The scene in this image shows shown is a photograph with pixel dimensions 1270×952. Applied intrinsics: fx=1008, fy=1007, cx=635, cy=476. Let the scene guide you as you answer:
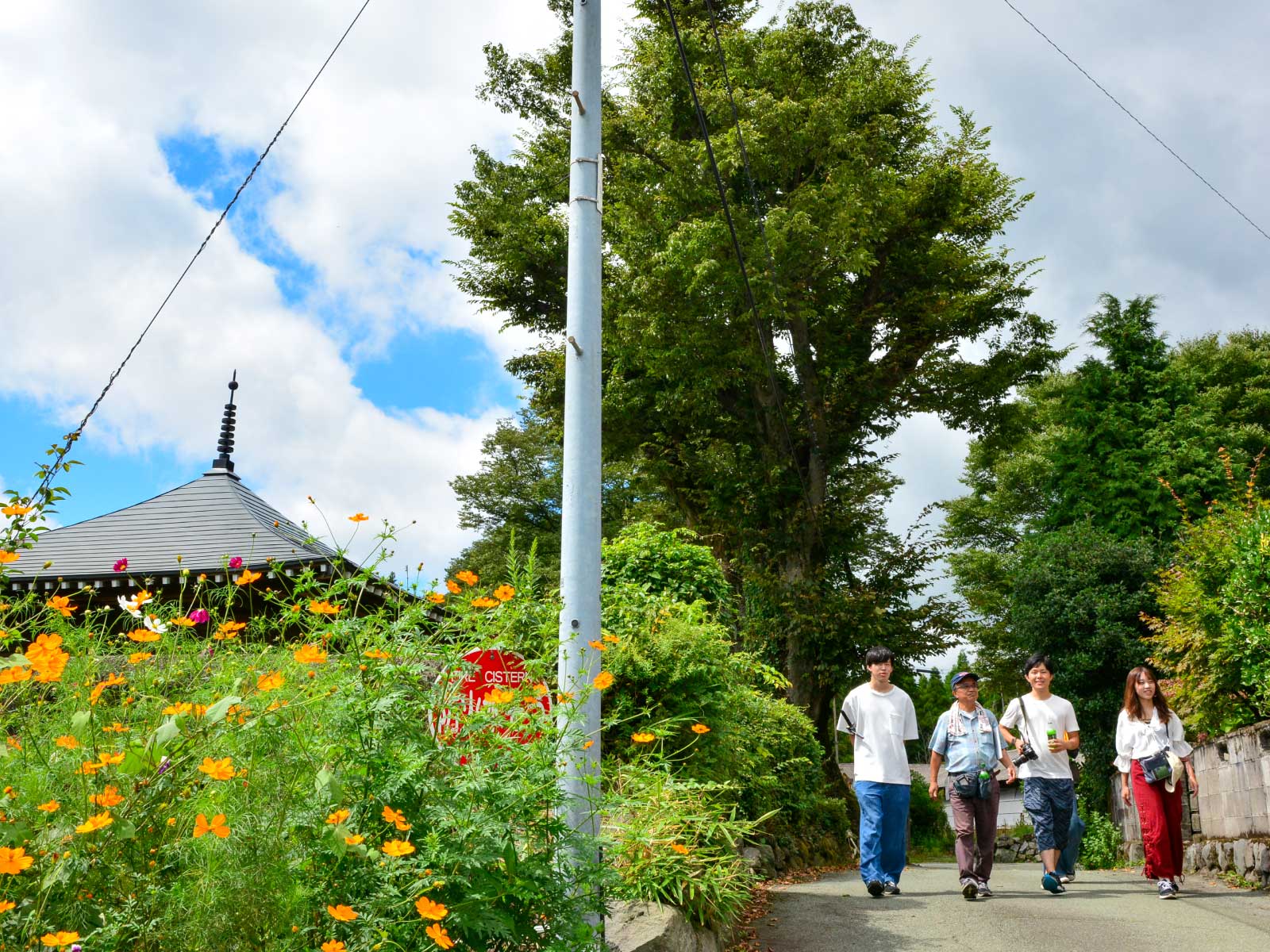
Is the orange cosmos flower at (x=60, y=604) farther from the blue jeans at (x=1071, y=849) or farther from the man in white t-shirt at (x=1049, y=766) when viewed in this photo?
the blue jeans at (x=1071, y=849)

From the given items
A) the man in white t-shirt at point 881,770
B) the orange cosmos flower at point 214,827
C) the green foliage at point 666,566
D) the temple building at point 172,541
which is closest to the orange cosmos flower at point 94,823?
the orange cosmos flower at point 214,827

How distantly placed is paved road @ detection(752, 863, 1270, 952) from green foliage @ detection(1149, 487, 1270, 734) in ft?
7.83

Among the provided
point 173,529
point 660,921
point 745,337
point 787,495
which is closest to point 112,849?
point 660,921

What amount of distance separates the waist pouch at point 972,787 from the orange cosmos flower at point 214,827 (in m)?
6.28

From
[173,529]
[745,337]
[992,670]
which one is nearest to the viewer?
[173,529]

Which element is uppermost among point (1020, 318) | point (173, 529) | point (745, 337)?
point (1020, 318)

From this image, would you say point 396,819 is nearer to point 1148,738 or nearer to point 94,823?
point 94,823

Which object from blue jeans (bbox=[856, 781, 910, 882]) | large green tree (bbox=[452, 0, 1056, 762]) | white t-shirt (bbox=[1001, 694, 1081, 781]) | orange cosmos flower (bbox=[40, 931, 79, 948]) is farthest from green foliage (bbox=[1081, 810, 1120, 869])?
orange cosmos flower (bbox=[40, 931, 79, 948])

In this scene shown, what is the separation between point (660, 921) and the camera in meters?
4.19

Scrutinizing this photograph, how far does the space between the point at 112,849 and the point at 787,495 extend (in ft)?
56.4

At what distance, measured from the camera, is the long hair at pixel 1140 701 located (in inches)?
319

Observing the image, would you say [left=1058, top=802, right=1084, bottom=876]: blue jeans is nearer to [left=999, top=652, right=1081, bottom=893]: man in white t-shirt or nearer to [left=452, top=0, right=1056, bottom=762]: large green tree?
[left=999, top=652, right=1081, bottom=893]: man in white t-shirt

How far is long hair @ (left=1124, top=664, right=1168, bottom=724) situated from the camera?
809 cm

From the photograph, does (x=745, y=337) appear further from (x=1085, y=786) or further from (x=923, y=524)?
(x=1085, y=786)
